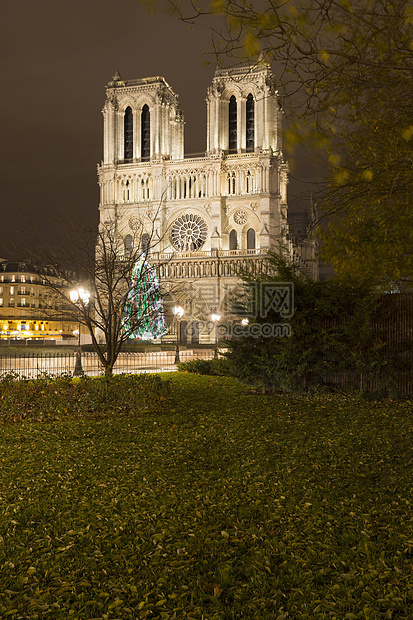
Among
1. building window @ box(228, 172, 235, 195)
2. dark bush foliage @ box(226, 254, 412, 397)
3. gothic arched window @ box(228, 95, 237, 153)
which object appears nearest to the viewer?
dark bush foliage @ box(226, 254, 412, 397)

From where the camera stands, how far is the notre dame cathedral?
169 feet

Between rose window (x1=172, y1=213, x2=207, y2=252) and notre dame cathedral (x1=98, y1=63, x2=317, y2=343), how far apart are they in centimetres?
12

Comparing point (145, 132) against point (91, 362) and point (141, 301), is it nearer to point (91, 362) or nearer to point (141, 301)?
point (91, 362)

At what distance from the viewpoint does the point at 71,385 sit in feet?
34.1

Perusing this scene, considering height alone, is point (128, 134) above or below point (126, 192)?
above

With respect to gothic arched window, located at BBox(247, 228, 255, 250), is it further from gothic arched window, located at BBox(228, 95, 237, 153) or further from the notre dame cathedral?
gothic arched window, located at BBox(228, 95, 237, 153)

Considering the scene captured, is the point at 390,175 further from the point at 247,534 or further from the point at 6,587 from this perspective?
the point at 6,587

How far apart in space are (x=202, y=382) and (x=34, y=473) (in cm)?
955

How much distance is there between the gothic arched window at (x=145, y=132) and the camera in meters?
56.0

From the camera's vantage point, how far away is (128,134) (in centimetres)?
5653

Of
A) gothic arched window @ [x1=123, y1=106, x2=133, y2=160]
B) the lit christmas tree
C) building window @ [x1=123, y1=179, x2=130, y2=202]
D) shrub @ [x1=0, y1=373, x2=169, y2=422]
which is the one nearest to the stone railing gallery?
building window @ [x1=123, y1=179, x2=130, y2=202]

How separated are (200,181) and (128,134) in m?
11.3

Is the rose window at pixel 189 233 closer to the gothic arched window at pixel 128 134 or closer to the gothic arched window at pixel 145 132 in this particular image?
the gothic arched window at pixel 145 132

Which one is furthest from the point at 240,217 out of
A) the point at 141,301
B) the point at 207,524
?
the point at 207,524
